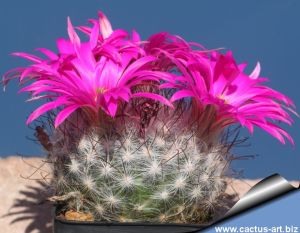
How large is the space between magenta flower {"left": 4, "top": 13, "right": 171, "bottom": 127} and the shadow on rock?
719 mm

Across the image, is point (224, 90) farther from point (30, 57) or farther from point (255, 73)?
point (30, 57)

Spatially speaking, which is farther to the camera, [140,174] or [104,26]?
[104,26]

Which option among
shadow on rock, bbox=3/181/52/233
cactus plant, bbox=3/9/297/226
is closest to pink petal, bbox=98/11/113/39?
cactus plant, bbox=3/9/297/226

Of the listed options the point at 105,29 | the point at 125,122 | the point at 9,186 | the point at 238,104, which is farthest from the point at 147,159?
the point at 9,186

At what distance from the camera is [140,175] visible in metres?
1.77

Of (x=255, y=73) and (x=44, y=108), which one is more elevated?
(x=255, y=73)

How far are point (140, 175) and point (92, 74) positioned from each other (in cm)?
26

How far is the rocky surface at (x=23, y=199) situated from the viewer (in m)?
2.57

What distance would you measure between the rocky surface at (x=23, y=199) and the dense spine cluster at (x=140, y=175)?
565 millimetres

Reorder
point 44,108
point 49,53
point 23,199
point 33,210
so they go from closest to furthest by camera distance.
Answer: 1. point 44,108
2. point 49,53
3. point 33,210
4. point 23,199

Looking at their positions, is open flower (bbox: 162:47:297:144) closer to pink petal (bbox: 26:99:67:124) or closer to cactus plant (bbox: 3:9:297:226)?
cactus plant (bbox: 3:9:297:226)

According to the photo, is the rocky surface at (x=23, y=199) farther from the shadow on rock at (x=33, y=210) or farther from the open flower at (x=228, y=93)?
the open flower at (x=228, y=93)

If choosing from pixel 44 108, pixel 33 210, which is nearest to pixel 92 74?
pixel 44 108

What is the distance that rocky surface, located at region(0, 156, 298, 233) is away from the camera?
101 inches
